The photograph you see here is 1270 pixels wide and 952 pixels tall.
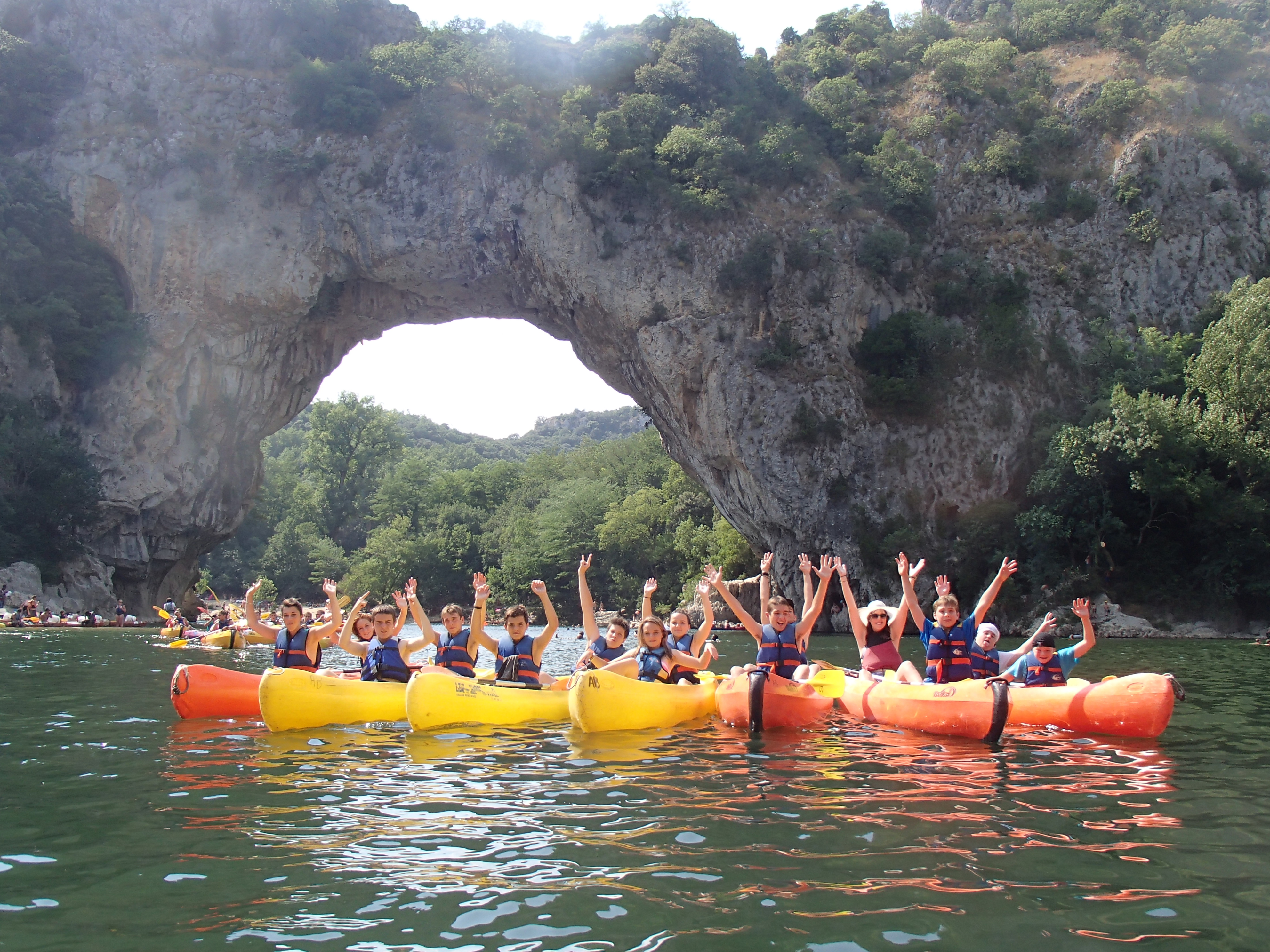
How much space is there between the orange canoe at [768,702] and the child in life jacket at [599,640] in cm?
123

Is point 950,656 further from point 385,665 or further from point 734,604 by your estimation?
point 385,665

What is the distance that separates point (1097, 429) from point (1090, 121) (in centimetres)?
1488

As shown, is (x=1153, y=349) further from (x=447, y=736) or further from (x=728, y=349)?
(x=447, y=736)

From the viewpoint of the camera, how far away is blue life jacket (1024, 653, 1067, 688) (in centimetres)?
939

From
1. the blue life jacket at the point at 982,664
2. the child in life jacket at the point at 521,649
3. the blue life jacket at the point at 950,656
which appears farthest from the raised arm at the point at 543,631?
the blue life jacket at the point at 982,664

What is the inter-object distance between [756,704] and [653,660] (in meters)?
1.39

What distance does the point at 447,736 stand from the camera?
8.72 metres

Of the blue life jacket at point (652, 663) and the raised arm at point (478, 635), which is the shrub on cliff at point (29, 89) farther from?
the blue life jacket at point (652, 663)

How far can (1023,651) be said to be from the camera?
33.0 feet

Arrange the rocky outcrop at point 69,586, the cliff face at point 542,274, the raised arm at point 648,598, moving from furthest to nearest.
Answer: the cliff face at point 542,274
the rocky outcrop at point 69,586
the raised arm at point 648,598

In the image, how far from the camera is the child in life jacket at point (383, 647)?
33.1 ft

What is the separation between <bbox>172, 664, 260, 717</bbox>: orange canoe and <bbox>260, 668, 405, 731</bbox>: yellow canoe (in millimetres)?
432

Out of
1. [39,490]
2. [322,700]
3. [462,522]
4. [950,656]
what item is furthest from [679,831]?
[462,522]

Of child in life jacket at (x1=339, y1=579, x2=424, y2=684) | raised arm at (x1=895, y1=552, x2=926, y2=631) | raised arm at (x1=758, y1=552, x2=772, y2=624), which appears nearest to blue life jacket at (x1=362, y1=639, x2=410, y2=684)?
child in life jacket at (x1=339, y1=579, x2=424, y2=684)
